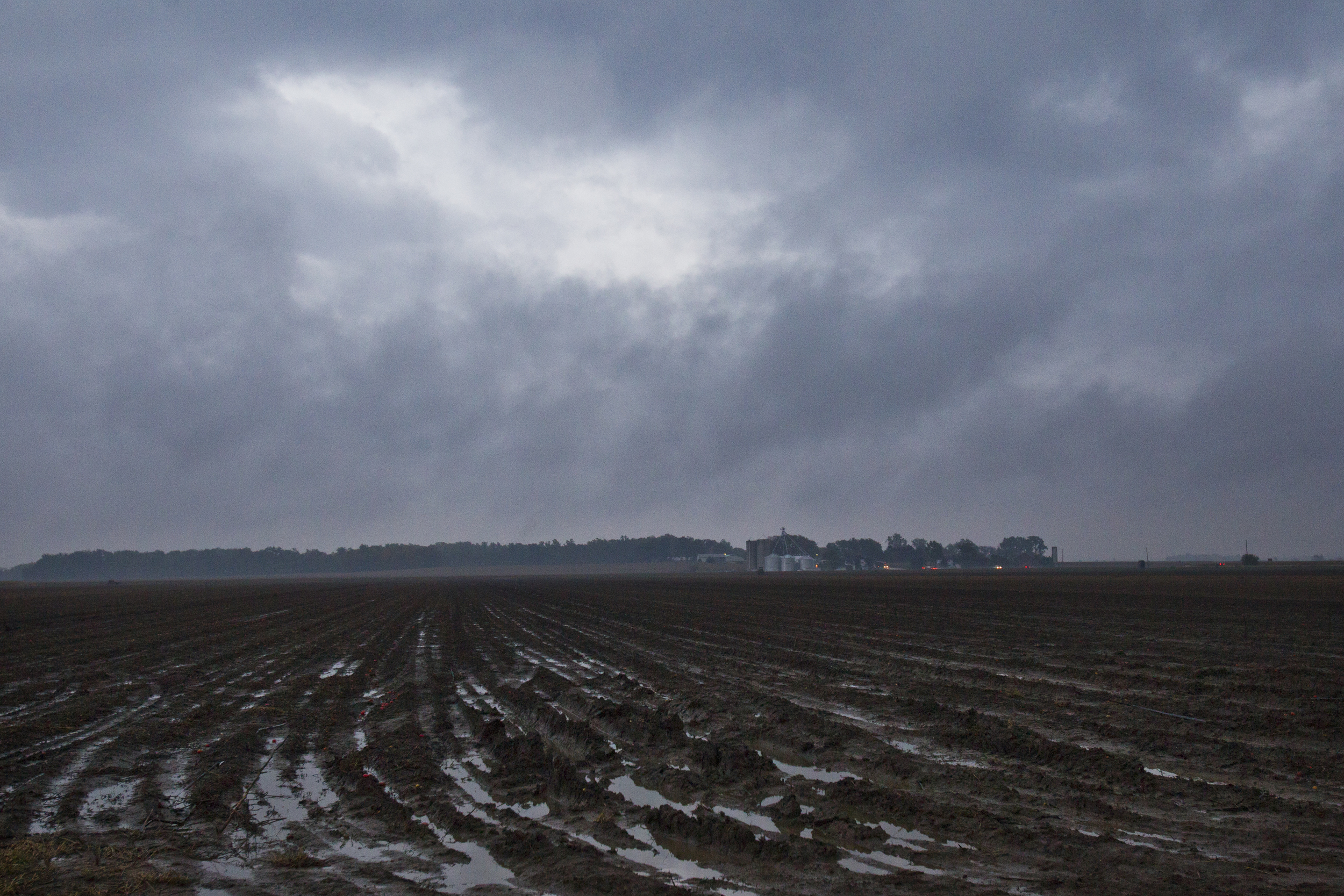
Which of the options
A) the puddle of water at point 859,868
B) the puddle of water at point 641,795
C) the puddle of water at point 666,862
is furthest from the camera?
the puddle of water at point 641,795

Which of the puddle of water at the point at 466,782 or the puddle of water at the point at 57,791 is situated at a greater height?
the puddle of water at the point at 466,782

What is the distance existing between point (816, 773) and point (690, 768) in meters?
1.22

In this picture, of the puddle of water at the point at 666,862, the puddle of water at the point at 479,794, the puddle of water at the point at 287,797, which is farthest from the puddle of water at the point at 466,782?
the puddle of water at the point at 666,862

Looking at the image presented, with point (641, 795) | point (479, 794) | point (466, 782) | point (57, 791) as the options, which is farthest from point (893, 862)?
point (57, 791)

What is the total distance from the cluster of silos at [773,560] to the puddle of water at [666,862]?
Answer: 474 feet

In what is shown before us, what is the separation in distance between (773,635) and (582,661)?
21.9 feet

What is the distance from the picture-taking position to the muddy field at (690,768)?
607 centimetres

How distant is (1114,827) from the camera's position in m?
6.72

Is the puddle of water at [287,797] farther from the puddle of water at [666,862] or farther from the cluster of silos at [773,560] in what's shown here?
the cluster of silos at [773,560]

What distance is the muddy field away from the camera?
607 centimetres

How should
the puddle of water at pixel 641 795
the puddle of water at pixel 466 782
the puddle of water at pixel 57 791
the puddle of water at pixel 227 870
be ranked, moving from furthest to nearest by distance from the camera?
1. the puddle of water at pixel 466 782
2. the puddle of water at pixel 641 795
3. the puddle of water at pixel 57 791
4. the puddle of water at pixel 227 870

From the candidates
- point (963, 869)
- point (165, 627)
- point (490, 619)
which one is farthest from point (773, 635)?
point (165, 627)

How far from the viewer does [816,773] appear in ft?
29.0

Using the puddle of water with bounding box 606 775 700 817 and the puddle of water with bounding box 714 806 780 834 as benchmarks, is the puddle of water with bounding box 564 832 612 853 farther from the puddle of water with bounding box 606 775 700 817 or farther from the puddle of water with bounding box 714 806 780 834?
the puddle of water with bounding box 714 806 780 834
